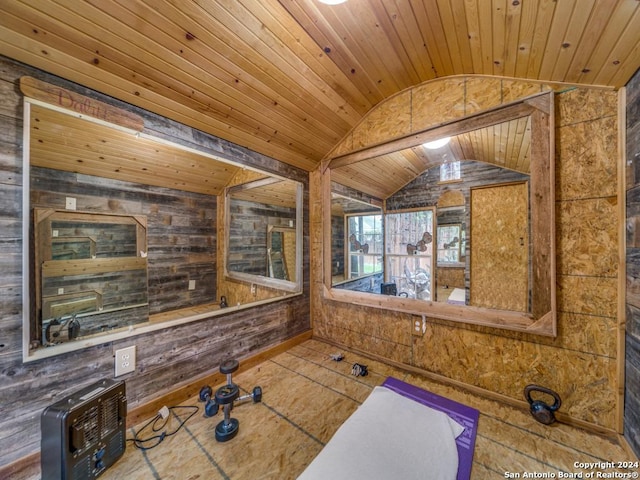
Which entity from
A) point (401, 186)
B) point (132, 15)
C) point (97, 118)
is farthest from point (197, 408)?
point (401, 186)

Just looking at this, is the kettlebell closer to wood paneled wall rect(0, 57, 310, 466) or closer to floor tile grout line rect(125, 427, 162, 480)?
wood paneled wall rect(0, 57, 310, 466)

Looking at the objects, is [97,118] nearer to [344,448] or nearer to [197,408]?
[197,408]

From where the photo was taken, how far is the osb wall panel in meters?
1.39

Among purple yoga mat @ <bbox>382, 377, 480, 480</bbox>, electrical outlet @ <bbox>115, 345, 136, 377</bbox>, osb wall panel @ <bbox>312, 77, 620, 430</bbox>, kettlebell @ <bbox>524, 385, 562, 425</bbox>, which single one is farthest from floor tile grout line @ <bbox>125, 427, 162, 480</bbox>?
kettlebell @ <bbox>524, 385, 562, 425</bbox>

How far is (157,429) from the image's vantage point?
1.48m

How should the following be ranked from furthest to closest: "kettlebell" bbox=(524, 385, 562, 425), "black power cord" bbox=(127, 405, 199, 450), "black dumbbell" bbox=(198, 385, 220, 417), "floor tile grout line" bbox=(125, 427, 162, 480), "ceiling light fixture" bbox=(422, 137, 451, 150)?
"ceiling light fixture" bbox=(422, 137, 451, 150) → "black dumbbell" bbox=(198, 385, 220, 417) → "kettlebell" bbox=(524, 385, 562, 425) → "black power cord" bbox=(127, 405, 199, 450) → "floor tile grout line" bbox=(125, 427, 162, 480)

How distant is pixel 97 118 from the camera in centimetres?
143

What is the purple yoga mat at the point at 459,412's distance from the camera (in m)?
1.24

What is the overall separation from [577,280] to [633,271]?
9.5 inches

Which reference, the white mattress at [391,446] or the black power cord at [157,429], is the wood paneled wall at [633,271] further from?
the black power cord at [157,429]

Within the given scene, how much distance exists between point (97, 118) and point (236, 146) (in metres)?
0.97

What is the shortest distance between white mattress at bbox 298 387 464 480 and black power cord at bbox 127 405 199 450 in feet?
2.98

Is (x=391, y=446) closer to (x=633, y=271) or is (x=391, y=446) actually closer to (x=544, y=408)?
(x=544, y=408)

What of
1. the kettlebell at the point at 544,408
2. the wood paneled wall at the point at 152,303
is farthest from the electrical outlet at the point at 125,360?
the kettlebell at the point at 544,408
